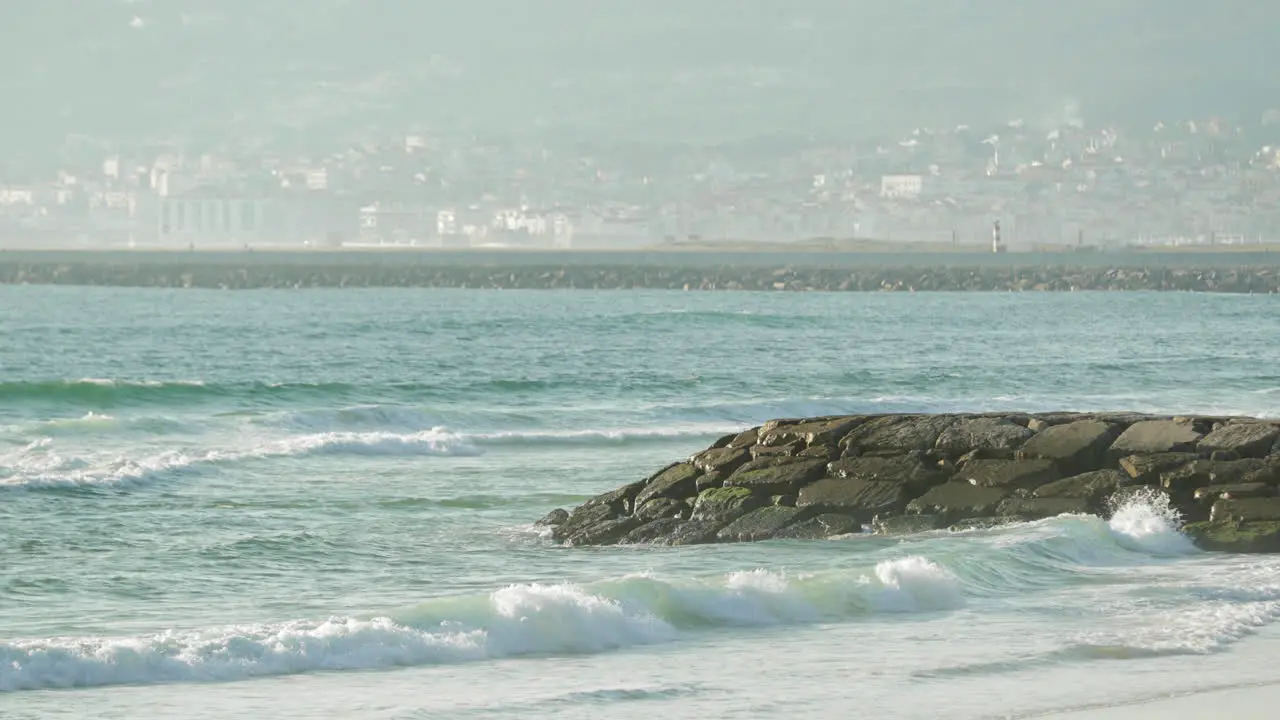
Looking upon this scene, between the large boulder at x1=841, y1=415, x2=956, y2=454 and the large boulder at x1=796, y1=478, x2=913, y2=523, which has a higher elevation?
the large boulder at x1=841, y1=415, x2=956, y2=454

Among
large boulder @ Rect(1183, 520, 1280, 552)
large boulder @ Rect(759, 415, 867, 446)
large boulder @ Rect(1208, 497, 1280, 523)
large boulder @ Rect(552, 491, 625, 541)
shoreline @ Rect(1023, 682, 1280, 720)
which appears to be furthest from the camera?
large boulder @ Rect(759, 415, 867, 446)

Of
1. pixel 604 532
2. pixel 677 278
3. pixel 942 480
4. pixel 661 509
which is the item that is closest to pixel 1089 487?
pixel 942 480

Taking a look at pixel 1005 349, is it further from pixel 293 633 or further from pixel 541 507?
pixel 293 633

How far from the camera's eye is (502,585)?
14859mm

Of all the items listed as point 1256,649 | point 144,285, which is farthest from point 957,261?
point 1256,649

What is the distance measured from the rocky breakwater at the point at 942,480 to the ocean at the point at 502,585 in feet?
1.34

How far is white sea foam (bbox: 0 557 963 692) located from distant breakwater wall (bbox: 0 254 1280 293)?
8588 cm

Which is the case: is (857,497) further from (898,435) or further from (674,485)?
(674,485)

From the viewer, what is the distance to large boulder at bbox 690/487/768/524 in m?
17.5

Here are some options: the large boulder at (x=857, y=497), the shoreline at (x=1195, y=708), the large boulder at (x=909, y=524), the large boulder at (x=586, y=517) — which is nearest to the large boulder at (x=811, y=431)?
the large boulder at (x=857, y=497)

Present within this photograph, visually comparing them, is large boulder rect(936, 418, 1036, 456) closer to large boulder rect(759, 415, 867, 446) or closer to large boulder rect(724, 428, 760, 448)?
large boulder rect(759, 415, 867, 446)

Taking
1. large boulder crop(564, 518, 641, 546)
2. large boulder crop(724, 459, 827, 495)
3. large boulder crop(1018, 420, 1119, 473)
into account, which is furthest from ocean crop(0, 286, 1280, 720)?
large boulder crop(724, 459, 827, 495)

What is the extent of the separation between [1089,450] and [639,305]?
67.1m

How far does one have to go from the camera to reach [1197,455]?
57.1ft
